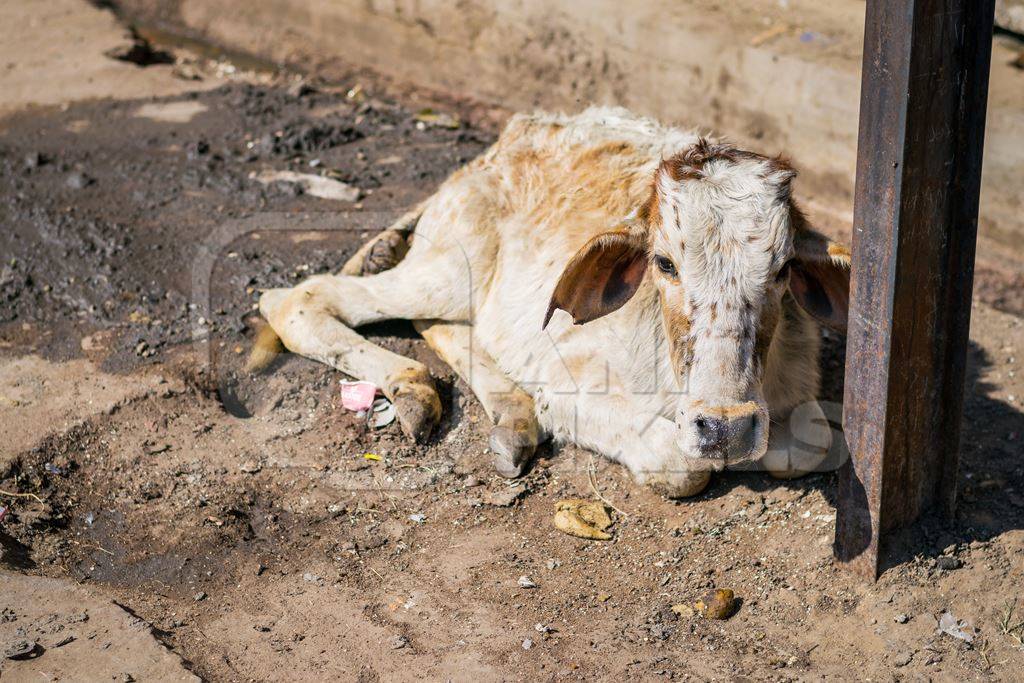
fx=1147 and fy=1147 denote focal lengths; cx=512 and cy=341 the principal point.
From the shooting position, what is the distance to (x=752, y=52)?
738 centimetres

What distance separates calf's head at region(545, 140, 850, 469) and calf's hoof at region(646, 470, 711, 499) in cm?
57

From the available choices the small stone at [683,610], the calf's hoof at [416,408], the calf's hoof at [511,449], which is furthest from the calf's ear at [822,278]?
the calf's hoof at [416,408]

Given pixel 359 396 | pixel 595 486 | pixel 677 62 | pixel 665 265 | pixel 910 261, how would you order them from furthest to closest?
pixel 677 62 < pixel 359 396 < pixel 595 486 < pixel 665 265 < pixel 910 261

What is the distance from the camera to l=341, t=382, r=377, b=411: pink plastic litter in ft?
17.9

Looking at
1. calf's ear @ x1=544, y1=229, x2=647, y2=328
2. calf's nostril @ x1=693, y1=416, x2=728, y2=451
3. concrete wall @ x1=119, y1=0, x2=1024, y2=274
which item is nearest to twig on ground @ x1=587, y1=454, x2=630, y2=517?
calf's ear @ x1=544, y1=229, x2=647, y2=328

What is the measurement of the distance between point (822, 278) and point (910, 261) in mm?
712

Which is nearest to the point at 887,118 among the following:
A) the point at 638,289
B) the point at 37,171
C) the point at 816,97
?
the point at 638,289

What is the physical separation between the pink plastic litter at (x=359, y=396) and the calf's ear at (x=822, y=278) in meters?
2.04

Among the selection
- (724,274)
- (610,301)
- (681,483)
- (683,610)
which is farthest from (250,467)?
(724,274)

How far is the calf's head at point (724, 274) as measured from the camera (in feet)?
13.2

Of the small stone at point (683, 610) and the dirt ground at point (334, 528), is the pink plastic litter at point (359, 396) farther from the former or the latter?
the small stone at point (683, 610)

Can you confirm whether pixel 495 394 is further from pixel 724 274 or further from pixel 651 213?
pixel 724 274

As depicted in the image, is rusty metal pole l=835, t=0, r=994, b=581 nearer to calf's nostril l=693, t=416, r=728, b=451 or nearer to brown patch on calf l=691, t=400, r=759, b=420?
brown patch on calf l=691, t=400, r=759, b=420

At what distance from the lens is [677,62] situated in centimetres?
778
